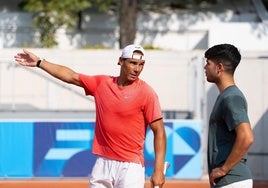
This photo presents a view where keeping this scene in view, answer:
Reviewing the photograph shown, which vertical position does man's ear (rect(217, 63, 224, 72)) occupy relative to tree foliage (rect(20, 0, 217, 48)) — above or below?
below

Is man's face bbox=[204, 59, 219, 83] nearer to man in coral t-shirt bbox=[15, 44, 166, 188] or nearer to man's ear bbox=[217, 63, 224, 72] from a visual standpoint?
man's ear bbox=[217, 63, 224, 72]

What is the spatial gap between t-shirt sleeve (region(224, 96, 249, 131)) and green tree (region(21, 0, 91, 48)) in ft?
50.6

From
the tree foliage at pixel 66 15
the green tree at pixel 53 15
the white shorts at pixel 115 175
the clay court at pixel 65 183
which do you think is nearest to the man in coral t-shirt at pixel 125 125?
the white shorts at pixel 115 175

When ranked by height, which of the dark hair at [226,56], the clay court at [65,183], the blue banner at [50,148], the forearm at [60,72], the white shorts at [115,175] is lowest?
the clay court at [65,183]

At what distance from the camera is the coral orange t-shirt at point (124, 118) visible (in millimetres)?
5656

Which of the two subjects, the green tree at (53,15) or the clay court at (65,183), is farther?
the green tree at (53,15)

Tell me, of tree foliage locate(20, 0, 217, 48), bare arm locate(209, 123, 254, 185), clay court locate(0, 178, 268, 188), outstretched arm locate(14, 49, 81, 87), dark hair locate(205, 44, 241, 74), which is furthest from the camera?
tree foliage locate(20, 0, 217, 48)

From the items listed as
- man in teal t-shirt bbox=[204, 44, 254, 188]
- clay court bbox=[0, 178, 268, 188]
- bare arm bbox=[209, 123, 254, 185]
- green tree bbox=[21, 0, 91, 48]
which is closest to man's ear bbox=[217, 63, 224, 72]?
man in teal t-shirt bbox=[204, 44, 254, 188]

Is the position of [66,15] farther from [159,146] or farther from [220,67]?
[220,67]

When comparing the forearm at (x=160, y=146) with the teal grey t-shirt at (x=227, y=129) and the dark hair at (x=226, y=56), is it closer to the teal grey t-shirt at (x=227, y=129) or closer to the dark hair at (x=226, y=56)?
the teal grey t-shirt at (x=227, y=129)

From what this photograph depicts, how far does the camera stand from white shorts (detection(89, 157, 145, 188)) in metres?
5.67

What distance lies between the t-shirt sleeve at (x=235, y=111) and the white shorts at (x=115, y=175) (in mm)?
1366

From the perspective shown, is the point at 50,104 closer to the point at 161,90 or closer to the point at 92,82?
the point at 161,90

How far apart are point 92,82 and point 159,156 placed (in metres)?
0.79
